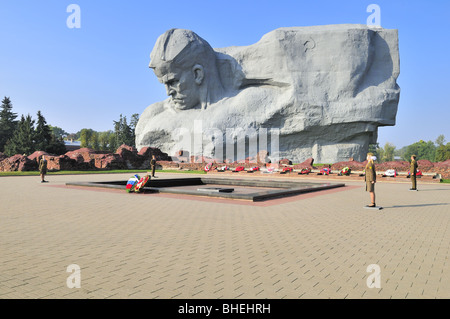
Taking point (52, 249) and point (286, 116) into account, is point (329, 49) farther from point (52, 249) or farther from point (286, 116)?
point (52, 249)

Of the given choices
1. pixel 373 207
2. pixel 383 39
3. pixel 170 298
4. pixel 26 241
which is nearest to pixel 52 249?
pixel 26 241

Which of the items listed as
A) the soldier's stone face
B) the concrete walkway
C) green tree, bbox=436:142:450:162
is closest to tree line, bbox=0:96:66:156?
the soldier's stone face

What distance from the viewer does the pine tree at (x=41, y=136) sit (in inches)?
1806

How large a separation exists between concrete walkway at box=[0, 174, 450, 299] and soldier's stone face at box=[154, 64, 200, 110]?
37.6 meters

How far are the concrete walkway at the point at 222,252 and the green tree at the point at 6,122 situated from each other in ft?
192

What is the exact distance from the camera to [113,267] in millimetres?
3828

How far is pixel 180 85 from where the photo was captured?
1764 inches

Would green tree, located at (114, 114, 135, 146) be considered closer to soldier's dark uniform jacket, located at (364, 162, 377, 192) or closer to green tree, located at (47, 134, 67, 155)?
green tree, located at (47, 134, 67, 155)

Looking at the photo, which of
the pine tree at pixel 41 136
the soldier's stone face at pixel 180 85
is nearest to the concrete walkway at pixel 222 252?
the soldier's stone face at pixel 180 85

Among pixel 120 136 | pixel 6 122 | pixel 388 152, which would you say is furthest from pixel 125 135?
pixel 388 152

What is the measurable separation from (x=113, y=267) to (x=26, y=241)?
211 cm

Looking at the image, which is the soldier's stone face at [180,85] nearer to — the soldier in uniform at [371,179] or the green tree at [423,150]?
the soldier in uniform at [371,179]

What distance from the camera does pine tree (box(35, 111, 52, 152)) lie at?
150 feet
